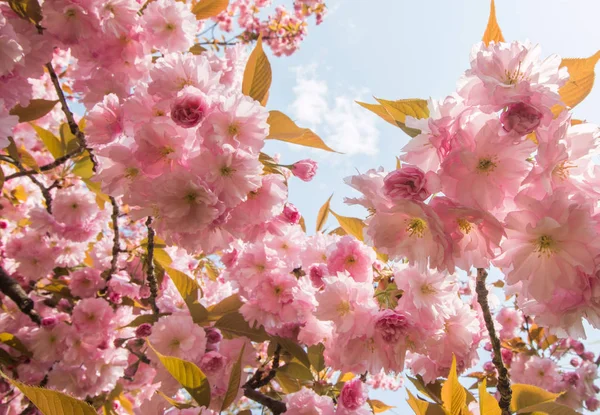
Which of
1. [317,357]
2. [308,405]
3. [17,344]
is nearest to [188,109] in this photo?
[308,405]

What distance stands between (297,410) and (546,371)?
313 cm

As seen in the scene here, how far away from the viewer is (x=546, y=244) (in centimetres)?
92

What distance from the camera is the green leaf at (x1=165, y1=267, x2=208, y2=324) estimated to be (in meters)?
1.84

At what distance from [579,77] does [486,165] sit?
562 millimetres

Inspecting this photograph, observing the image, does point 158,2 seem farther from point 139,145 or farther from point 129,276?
point 129,276

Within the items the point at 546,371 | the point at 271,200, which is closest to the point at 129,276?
the point at 271,200

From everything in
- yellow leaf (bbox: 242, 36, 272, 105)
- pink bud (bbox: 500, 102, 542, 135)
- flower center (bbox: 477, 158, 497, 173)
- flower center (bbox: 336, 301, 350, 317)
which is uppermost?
yellow leaf (bbox: 242, 36, 272, 105)

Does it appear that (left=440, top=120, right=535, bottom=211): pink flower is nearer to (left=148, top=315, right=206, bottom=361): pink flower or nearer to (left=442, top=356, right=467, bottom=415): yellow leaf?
(left=442, top=356, right=467, bottom=415): yellow leaf

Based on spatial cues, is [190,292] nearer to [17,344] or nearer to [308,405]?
[308,405]

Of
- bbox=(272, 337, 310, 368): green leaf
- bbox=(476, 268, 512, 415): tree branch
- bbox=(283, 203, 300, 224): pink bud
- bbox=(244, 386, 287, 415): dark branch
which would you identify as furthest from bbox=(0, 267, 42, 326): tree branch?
bbox=(476, 268, 512, 415): tree branch

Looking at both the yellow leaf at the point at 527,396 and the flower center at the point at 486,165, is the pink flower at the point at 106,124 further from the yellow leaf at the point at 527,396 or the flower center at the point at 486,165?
the yellow leaf at the point at 527,396

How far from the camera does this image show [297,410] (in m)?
1.63

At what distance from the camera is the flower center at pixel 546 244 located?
908 mm

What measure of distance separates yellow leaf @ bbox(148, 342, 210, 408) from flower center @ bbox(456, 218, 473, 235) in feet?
2.86
